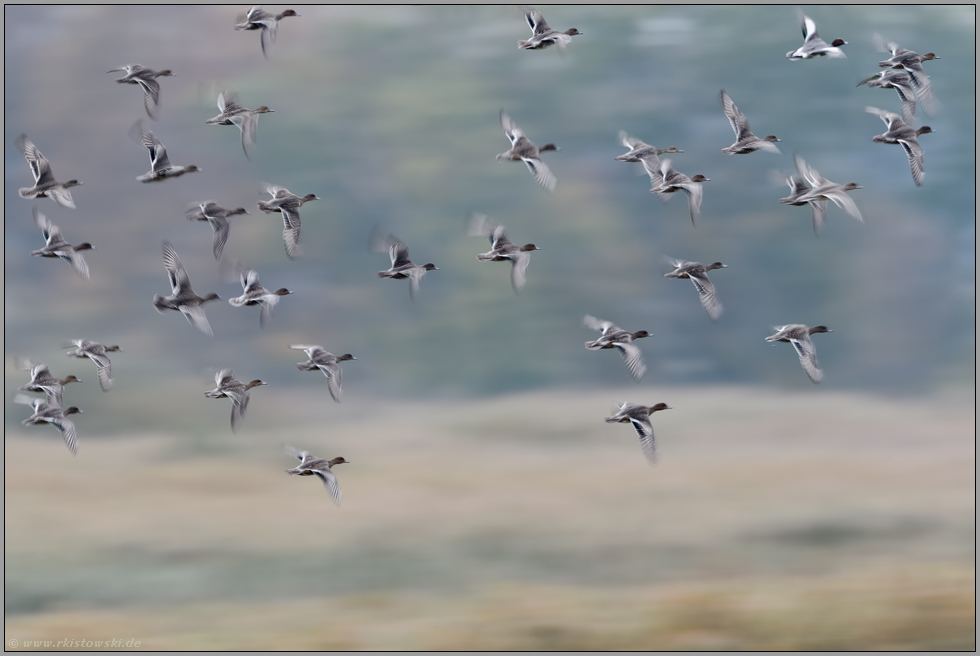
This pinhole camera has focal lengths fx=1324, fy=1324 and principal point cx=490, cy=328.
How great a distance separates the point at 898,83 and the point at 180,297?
13.5m

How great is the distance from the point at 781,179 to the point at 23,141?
537 inches

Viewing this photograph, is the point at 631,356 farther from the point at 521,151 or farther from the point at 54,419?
the point at 54,419

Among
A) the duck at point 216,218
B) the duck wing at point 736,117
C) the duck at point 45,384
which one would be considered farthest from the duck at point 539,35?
the duck at point 45,384

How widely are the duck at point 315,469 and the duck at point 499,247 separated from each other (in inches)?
189

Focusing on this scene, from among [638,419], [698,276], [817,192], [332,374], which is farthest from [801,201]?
[332,374]

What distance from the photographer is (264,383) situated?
26.1 m

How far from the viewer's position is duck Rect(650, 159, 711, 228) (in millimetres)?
24016

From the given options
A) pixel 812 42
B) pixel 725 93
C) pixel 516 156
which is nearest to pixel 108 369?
pixel 516 156

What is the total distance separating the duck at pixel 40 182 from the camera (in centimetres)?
2400

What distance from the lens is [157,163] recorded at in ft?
79.4

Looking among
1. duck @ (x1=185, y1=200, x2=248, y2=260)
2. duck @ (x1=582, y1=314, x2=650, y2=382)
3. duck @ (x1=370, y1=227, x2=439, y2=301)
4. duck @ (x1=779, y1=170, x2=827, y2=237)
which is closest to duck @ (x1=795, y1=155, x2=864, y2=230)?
duck @ (x1=779, y1=170, x2=827, y2=237)

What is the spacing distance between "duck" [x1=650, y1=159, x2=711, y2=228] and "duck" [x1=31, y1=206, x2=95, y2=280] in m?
10.5

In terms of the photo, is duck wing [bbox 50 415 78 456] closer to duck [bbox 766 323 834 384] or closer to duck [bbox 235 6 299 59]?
duck [bbox 235 6 299 59]

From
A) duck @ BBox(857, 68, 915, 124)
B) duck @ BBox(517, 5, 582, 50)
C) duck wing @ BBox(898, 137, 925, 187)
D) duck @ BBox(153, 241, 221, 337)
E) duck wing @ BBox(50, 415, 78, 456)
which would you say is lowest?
duck wing @ BBox(50, 415, 78, 456)
